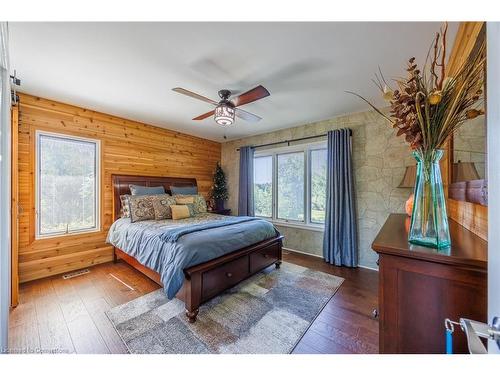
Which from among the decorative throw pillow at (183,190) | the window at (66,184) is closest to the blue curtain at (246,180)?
the decorative throw pillow at (183,190)

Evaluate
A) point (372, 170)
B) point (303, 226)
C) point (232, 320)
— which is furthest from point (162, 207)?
point (372, 170)

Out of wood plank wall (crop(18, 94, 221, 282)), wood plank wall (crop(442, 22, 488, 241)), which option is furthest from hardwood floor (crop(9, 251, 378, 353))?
wood plank wall (crop(442, 22, 488, 241))

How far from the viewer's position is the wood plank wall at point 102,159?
2.63 metres

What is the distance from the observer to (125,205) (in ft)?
10.7

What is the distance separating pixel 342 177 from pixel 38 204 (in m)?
4.41

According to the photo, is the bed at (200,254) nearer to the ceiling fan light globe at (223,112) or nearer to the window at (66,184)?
the window at (66,184)

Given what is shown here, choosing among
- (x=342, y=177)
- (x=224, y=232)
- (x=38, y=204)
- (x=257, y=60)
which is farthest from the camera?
(x=342, y=177)

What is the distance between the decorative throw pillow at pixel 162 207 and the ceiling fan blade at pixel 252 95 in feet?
6.69

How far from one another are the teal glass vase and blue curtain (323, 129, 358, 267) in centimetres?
250

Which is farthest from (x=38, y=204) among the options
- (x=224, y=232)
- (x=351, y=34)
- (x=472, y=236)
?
(x=472, y=236)

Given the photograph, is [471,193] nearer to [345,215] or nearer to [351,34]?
[351,34]

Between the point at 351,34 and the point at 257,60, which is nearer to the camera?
the point at 351,34

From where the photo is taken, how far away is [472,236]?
0.95 meters

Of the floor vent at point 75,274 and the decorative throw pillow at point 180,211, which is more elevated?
the decorative throw pillow at point 180,211
